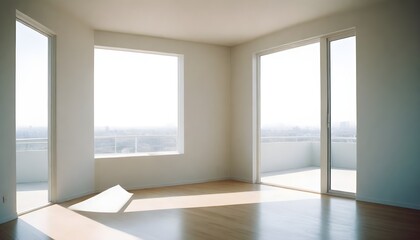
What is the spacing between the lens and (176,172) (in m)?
6.47

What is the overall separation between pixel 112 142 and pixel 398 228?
4.62 metres

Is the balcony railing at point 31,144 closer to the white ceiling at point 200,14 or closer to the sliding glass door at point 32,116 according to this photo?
the sliding glass door at point 32,116

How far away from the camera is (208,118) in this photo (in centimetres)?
686

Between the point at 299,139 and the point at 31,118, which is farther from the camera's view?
the point at 299,139

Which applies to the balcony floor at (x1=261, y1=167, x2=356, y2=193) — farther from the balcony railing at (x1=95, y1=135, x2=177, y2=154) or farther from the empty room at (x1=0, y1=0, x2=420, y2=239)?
the balcony railing at (x1=95, y1=135, x2=177, y2=154)

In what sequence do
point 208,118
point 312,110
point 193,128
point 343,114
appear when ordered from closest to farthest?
point 343,114 → point 312,110 → point 193,128 → point 208,118

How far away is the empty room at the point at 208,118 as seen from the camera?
3.91 m

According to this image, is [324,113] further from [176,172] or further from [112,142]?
[112,142]

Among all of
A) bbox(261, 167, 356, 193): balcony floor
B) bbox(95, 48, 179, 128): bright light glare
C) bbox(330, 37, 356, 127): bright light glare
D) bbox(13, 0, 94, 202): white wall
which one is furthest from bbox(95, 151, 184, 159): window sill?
bbox(330, 37, 356, 127): bright light glare

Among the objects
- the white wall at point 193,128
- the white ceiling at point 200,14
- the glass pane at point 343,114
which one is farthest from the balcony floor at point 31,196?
the glass pane at point 343,114

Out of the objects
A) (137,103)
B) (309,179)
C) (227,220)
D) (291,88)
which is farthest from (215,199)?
(137,103)

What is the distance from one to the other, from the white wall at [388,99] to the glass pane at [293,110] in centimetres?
84

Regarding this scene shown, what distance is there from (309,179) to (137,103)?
3464 millimetres

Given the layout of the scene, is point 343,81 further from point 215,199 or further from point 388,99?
point 215,199
